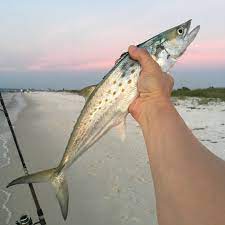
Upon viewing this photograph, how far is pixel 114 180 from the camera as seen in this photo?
32.1ft

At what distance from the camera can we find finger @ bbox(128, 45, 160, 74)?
2.81 metres

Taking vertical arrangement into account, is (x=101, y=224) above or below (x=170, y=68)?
below

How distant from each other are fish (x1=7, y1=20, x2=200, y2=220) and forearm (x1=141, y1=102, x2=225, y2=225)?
0.45 m

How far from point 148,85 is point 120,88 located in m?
0.21

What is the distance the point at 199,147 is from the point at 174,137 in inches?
5.5

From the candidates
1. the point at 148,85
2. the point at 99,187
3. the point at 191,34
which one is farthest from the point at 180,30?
the point at 99,187

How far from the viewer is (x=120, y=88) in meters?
2.88

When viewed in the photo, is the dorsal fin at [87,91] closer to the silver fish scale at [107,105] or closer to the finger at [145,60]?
the silver fish scale at [107,105]

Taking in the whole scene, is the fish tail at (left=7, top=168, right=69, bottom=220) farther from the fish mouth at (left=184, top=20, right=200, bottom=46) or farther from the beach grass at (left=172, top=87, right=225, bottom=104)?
the beach grass at (left=172, top=87, right=225, bottom=104)

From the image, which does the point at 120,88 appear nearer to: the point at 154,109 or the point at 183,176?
the point at 154,109

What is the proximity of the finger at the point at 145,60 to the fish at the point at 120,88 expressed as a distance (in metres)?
0.04

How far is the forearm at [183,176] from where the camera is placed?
84.2 inches

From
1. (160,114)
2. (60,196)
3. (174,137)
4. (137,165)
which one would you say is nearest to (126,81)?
(160,114)

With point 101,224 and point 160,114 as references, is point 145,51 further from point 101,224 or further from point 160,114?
point 101,224
